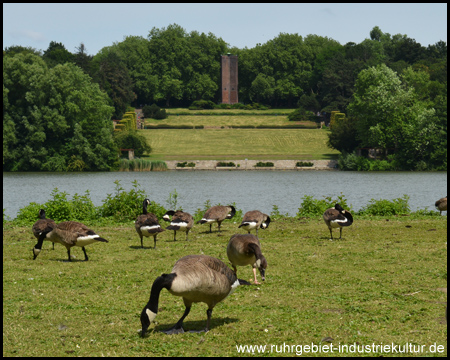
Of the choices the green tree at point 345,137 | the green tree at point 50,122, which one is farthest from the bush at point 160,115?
the green tree at point 345,137

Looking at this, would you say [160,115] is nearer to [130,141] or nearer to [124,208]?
[130,141]

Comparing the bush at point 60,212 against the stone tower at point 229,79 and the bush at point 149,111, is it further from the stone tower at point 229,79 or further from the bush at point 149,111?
the stone tower at point 229,79

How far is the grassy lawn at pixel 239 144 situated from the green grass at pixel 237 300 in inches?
3165

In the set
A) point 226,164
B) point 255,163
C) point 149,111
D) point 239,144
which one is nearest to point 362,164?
point 255,163

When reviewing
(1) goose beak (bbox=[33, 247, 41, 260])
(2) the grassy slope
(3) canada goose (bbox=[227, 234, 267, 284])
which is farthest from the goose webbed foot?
(2) the grassy slope

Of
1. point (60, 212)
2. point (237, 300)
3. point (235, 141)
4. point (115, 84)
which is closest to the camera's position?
point (237, 300)

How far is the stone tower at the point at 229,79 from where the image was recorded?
6511 inches

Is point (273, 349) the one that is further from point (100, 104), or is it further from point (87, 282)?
point (100, 104)

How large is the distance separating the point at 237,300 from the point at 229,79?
516 ft

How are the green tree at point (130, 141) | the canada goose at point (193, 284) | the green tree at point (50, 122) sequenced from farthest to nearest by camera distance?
the green tree at point (130, 141)
the green tree at point (50, 122)
the canada goose at point (193, 284)

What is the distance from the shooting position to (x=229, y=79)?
16575 centimetres

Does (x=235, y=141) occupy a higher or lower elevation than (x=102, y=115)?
lower

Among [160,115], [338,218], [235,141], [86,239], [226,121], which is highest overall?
[160,115]

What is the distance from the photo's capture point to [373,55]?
540 ft
